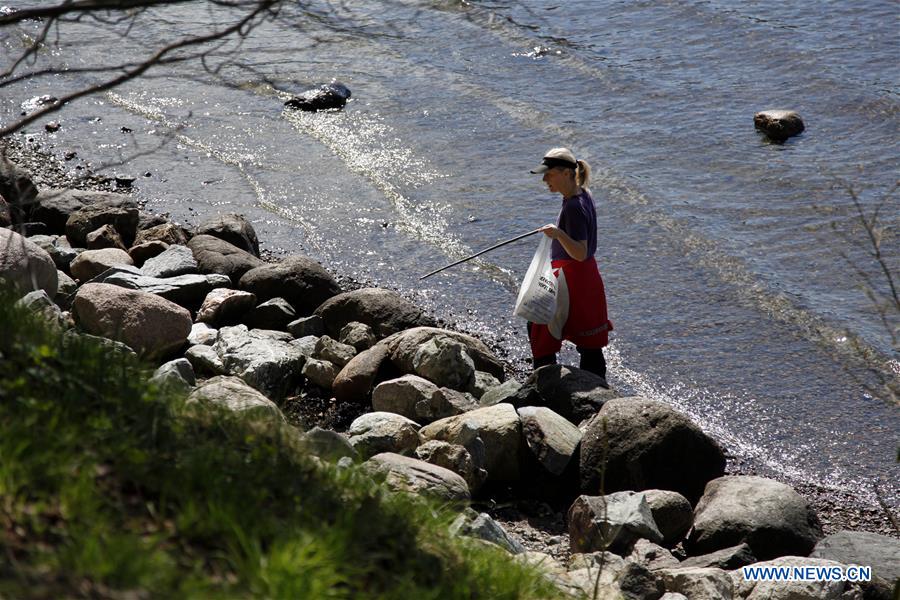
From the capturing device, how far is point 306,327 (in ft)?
28.5

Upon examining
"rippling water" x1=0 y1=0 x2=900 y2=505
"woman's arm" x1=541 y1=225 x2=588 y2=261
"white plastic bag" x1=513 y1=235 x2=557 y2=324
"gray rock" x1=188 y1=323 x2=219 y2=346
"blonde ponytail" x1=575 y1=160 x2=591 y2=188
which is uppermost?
"blonde ponytail" x1=575 y1=160 x2=591 y2=188

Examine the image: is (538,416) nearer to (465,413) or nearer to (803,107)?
(465,413)

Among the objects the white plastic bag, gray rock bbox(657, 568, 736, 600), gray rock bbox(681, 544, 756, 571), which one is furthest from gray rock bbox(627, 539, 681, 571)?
the white plastic bag

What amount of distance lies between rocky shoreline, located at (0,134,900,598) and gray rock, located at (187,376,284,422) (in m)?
0.02

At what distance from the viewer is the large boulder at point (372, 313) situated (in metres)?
8.72

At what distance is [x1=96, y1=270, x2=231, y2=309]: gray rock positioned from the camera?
27.7 ft

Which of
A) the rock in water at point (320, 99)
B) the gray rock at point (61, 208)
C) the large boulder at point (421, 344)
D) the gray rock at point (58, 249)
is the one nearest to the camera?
the large boulder at point (421, 344)

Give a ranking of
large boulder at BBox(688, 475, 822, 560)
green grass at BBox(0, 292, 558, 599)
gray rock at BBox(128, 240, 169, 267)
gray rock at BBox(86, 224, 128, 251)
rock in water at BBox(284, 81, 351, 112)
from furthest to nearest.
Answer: rock in water at BBox(284, 81, 351, 112), gray rock at BBox(86, 224, 128, 251), gray rock at BBox(128, 240, 169, 267), large boulder at BBox(688, 475, 822, 560), green grass at BBox(0, 292, 558, 599)

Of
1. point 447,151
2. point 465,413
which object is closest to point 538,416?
point 465,413

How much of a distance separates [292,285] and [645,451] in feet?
12.3

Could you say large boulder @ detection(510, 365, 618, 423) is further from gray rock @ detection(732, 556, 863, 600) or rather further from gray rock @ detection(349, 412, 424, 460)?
gray rock @ detection(732, 556, 863, 600)

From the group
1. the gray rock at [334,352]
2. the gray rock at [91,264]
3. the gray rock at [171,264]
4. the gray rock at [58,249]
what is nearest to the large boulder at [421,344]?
the gray rock at [334,352]

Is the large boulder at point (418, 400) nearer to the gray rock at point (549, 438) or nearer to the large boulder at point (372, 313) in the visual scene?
the gray rock at point (549, 438)

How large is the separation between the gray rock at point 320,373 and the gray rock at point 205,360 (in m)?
0.67
